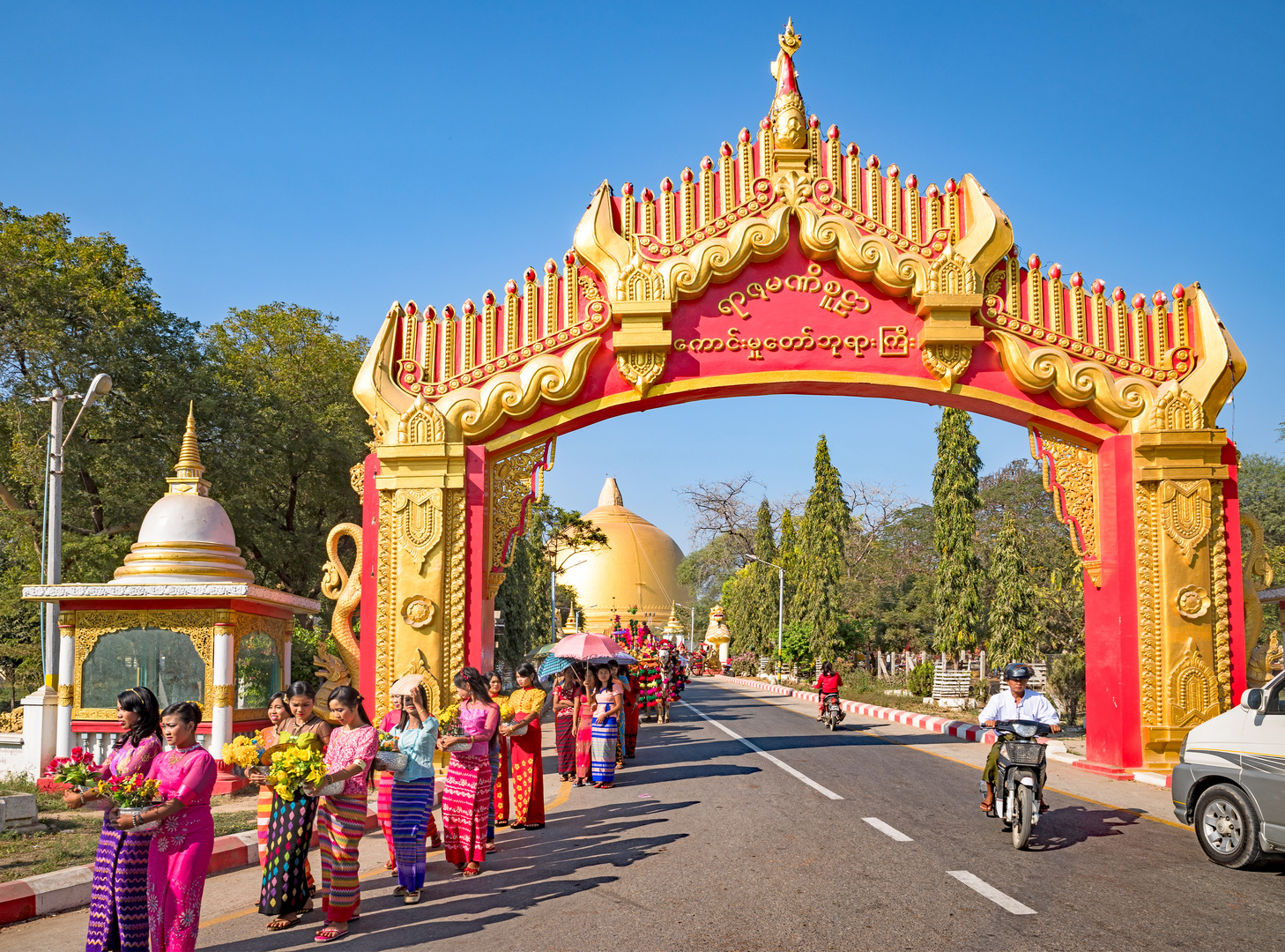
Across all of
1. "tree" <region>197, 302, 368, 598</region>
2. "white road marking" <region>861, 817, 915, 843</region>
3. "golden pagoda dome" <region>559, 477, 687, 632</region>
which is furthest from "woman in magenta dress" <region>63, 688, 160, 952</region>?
"golden pagoda dome" <region>559, 477, 687, 632</region>

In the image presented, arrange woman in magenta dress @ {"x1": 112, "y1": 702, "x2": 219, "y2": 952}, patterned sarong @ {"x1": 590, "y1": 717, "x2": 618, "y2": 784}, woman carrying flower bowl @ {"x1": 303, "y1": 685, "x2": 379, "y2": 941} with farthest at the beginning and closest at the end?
patterned sarong @ {"x1": 590, "y1": 717, "x2": 618, "y2": 784}
woman carrying flower bowl @ {"x1": 303, "y1": 685, "x2": 379, "y2": 941}
woman in magenta dress @ {"x1": 112, "y1": 702, "x2": 219, "y2": 952}

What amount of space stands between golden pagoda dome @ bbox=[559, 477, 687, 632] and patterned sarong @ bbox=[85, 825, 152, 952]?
81626 millimetres

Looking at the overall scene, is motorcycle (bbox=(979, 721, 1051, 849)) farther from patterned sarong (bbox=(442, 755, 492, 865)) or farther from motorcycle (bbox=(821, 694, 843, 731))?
motorcycle (bbox=(821, 694, 843, 731))

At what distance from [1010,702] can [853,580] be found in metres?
39.8

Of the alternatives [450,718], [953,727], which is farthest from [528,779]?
[953,727]

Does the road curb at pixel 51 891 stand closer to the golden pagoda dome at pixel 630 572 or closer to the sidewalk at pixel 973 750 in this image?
the sidewalk at pixel 973 750

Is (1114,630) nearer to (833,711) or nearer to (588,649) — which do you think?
(588,649)

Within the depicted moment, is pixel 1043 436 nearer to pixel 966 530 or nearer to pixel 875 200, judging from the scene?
pixel 875 200

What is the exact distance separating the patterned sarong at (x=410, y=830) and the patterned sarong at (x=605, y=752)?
6371 millimetres

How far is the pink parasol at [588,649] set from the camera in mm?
19281

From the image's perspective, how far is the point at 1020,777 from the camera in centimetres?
928

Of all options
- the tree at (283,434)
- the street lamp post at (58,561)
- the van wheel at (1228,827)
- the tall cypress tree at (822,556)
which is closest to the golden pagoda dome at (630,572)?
the tall cypress tree at (822,556)

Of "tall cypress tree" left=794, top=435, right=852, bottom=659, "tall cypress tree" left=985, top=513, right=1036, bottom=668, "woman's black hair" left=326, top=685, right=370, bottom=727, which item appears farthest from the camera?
"tall cypress tree" left=794, top=435, right=852, bottom=659

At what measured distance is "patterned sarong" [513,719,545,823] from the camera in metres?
10.6
